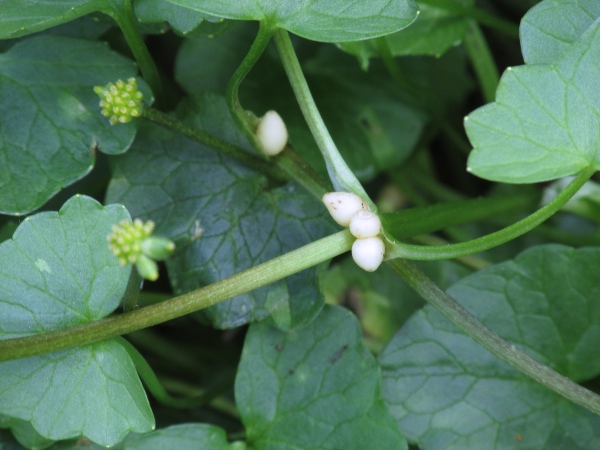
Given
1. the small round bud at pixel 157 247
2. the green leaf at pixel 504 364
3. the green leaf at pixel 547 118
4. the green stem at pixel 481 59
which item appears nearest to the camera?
the small round bud at pixel 157 247

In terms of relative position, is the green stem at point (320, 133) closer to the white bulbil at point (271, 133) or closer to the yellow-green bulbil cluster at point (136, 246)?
the white bulbil at point (271, 133)

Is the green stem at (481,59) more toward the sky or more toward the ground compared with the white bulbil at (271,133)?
more toward the ground

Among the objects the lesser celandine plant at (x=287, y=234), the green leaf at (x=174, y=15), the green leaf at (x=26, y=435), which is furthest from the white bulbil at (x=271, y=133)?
the green leaf at (x=26, y=435)

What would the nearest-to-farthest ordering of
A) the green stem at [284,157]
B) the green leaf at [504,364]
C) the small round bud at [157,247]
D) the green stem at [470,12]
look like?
the small round bud at [157,247] → the green stem at [284,157] → the green leaf at [504,364] → the green stem at [470,12]

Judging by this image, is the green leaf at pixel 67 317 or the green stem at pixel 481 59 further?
the green stem at pixel 481 59

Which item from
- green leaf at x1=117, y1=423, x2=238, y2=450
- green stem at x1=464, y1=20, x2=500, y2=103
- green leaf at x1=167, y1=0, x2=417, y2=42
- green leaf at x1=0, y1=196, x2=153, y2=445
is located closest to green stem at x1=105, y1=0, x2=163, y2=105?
green leaf at x1=167, y1=0, x2=417, y2=42

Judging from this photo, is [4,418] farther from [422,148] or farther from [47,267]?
[422,148]

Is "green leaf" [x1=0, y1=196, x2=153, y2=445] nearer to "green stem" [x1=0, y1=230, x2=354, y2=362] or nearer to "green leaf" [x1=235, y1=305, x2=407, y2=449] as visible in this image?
"green stem" [x1=0, y1=230, x2=354, y2=362]
